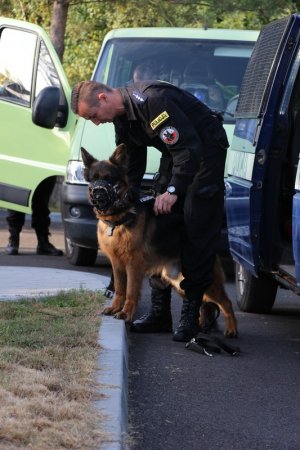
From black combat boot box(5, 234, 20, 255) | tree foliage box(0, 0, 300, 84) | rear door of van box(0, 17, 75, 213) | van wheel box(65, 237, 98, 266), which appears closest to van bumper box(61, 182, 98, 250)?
van wheel box(65, 237, 98, 266)

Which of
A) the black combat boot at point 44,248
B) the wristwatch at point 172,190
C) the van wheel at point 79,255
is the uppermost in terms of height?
the wristwatch at point 172,190

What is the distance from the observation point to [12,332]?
22.2 feet

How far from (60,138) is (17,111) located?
53cm

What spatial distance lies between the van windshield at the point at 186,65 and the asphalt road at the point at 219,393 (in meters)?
3.25

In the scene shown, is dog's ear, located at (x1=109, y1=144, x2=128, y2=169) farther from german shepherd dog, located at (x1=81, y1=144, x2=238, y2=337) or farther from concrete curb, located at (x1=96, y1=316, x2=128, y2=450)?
concrete curb, located at (x1=96, y1=316, x2=128, y2=450)

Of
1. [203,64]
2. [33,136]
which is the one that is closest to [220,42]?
[203,64]

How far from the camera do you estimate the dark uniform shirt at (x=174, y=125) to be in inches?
270

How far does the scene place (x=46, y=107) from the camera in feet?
35.4

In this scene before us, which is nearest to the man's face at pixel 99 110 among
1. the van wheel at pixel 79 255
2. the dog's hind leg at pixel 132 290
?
the dog's hind leg at pixel 132 290

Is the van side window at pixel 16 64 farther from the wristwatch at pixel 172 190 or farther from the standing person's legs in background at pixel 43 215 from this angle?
the wristwatch at pixel 172 190

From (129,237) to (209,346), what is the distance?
844 mm

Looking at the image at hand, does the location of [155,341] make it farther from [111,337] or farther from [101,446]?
[101,446]

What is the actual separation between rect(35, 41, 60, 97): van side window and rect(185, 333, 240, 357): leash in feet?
16.8

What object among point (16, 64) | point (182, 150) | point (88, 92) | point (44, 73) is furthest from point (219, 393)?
point (16, 64)
